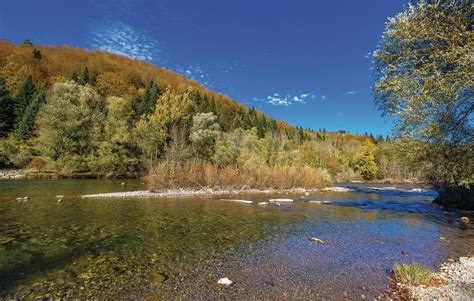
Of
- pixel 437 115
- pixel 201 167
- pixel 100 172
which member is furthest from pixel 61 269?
pixel 100 172

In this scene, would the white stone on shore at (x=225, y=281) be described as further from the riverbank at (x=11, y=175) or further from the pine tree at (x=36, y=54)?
the pine tree at (x=36, y=54)

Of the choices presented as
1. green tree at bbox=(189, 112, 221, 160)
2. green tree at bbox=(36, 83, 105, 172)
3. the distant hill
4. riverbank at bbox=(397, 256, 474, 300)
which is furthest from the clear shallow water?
the distant hill

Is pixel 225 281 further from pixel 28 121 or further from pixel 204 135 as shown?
pixel 28 121

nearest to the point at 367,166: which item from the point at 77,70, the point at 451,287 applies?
the point at 451,287

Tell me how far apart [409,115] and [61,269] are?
46.5ft

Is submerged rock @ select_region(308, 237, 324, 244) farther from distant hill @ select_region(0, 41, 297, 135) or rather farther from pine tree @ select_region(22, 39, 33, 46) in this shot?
pine tree @ select_region(22, 39, 33, 46)

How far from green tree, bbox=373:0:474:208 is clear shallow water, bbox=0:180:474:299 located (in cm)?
422

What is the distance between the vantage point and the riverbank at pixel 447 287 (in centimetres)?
682

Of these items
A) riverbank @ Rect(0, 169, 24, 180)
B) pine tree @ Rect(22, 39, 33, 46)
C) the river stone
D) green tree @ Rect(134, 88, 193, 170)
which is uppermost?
pine tree @ Rect(22, 39, 33, 46)

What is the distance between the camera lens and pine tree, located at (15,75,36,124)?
66625 mm

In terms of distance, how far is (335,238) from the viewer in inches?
518

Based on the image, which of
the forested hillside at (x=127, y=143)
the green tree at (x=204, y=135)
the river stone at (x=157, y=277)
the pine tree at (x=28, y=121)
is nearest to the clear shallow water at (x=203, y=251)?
the river stone at (x=157, y=277)

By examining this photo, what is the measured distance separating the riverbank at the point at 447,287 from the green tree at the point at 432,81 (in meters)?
6.09

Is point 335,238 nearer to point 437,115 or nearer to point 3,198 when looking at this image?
point 437,115
